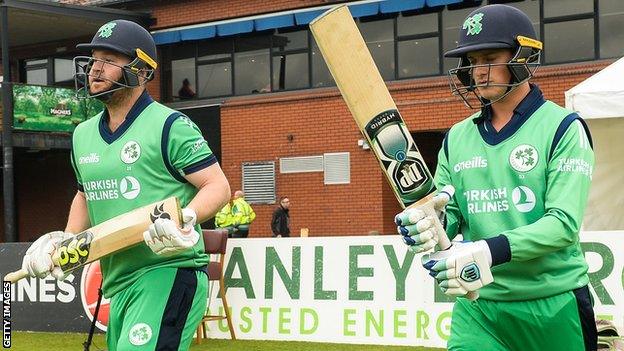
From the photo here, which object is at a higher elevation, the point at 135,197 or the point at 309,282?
the point at 135,197

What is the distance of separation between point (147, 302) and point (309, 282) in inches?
251

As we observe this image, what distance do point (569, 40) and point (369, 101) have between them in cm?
1593

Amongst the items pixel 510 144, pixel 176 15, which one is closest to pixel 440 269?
pixel 510 144

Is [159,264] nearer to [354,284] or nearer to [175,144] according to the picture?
[175,144]

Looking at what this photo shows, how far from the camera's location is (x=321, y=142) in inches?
854

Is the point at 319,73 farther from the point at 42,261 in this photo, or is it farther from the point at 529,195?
the point at 529,195

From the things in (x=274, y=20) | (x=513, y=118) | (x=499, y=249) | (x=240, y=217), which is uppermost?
(x=274, y=20)

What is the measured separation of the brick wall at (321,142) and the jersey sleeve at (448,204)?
15.7 meters

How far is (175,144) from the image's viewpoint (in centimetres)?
444

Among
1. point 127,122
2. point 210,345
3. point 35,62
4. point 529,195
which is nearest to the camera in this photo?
point 529,195

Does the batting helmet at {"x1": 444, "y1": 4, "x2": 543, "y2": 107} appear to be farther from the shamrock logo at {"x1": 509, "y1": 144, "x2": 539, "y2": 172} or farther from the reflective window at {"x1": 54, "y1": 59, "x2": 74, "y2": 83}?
the reflective window at {"x1": 54, "y1": 59, "x2": 74, "y2": 83}

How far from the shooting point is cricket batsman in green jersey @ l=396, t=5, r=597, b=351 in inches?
148

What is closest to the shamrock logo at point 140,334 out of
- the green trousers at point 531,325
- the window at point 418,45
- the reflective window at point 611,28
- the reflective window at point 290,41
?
the green trousers at point 531,325

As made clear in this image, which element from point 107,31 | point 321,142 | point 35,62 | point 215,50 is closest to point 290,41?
point 215,50
